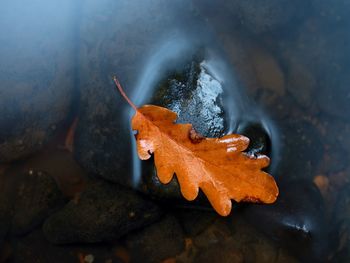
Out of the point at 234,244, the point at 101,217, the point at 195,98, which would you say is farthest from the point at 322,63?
the point at 101,217

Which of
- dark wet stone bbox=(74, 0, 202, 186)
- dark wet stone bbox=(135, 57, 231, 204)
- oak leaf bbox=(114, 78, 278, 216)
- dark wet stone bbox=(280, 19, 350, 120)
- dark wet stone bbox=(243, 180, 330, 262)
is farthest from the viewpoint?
dark wet stone bbox=(280, 19, 350, 120)

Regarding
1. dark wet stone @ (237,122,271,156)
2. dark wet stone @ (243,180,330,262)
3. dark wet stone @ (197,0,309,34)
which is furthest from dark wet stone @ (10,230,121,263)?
dark wet stone @ (197,0,309,34)

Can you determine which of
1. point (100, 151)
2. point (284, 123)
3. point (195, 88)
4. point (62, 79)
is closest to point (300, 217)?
point (284, 123)

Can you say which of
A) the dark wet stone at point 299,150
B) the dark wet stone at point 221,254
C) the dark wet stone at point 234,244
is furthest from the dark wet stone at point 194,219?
the dark wet stone at point 299,150

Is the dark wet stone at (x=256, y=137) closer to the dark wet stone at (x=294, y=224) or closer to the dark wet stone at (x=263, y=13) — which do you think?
the dark wet stone at (x=294, y=224)

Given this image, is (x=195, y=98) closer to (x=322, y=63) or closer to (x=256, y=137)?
(x=256, y=137)

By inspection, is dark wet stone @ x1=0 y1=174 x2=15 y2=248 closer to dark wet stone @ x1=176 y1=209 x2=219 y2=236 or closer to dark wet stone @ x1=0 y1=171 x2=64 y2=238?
dark wet stone @ x1=0 y1=171 x2=64 y2=238
